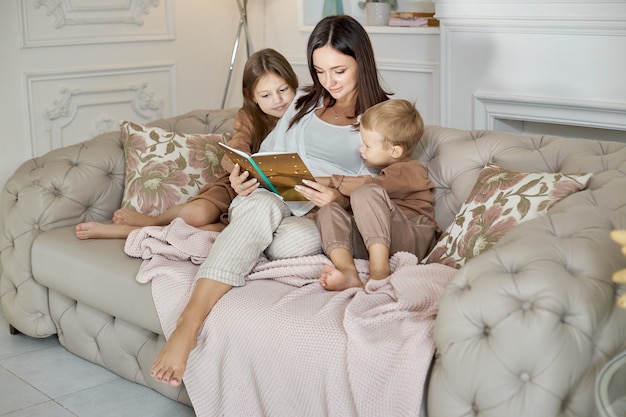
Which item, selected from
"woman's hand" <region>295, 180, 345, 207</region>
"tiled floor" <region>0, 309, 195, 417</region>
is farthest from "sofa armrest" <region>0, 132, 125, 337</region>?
"woman's hand" <region>295, 180, 345, 207</region>

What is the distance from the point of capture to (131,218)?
114 inches

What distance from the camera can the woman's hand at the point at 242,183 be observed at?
2.65m

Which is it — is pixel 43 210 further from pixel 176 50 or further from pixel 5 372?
pixel 176 50

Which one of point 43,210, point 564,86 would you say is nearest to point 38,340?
point 43,210

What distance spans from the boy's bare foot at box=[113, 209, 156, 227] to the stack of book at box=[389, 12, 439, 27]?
1714 millimetres

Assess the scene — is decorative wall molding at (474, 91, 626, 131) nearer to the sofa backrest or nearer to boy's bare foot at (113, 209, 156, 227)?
the sofa backrest

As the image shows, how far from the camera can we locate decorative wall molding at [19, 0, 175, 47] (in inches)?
149

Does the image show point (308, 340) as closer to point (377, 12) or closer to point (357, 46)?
point (357, 46)

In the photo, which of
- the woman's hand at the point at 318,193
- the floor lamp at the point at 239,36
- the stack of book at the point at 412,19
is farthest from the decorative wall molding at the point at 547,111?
the floor lamp at the point at 239,36

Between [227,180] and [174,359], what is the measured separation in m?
0.92

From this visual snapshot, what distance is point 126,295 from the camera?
8.36ft

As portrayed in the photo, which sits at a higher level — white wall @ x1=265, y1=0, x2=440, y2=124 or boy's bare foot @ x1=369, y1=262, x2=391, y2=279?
white wall @ x1=265, y1=0, x2=440, y2=124

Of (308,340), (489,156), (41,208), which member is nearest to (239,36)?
(41,208)

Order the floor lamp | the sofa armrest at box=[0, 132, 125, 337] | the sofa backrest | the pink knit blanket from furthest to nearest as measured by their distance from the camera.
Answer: the floor lamp, the sofa armrest at box=[0, 132, 125, 337], the sofa backrest, the pink knit blanket
